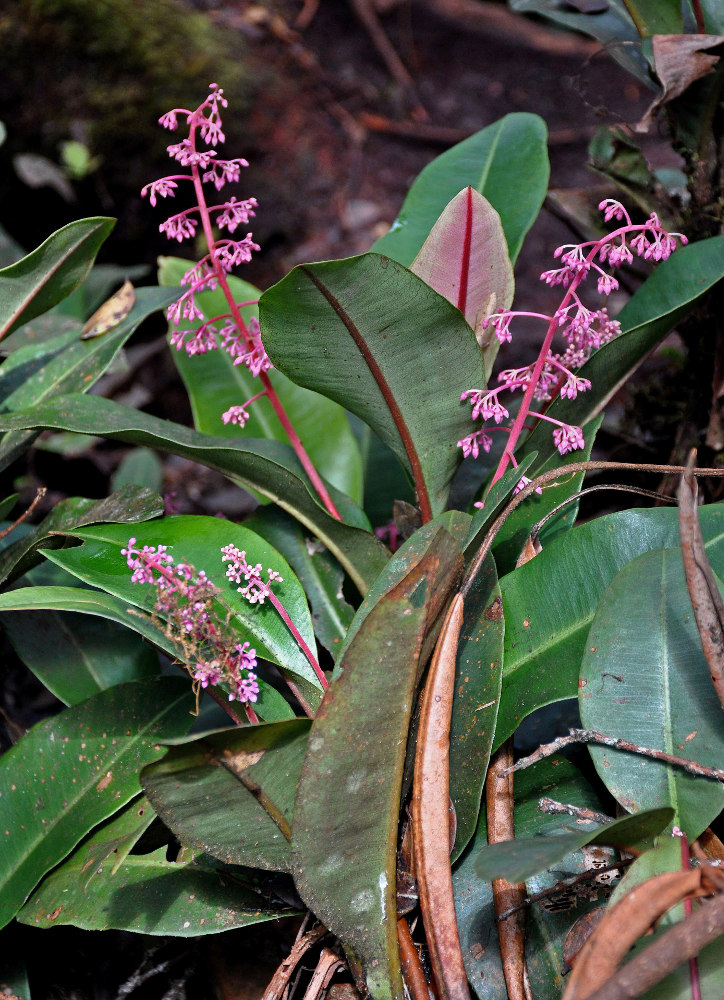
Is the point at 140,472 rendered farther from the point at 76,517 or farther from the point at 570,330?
→ the point at 570,330

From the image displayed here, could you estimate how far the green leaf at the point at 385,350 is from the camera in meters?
0.81

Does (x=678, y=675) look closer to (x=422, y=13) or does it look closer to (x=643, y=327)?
(x=643, y=327)

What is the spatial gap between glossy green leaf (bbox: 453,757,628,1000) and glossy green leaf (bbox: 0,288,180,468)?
0.87 m

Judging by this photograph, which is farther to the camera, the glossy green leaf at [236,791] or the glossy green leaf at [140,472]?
the glossy green leaf at [140,472]

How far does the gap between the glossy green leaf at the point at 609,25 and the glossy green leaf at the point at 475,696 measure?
999mm

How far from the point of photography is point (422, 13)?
357 centimetres

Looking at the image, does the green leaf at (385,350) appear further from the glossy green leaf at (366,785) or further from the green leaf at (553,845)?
the green leaf at (553,845)

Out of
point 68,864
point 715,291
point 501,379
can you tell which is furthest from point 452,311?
point 68,864

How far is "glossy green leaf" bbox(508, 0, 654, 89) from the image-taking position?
53.3 inches

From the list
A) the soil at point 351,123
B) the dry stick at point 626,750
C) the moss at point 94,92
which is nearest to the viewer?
the dry stick at point 626,750

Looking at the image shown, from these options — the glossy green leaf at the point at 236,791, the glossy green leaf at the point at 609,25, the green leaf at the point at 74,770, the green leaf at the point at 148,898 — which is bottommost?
the green leaf at the point at 148,898

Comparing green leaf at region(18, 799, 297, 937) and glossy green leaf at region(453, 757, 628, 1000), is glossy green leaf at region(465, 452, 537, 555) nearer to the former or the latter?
glossy green leaf at region(453, 757, 628, 1000)

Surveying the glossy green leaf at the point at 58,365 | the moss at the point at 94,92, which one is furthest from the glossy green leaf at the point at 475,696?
the moss at the point at 94,92

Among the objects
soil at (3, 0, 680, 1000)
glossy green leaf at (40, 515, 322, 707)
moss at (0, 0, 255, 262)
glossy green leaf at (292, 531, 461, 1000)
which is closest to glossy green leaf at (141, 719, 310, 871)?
glossy green leaf at (292, 531, 461, 1000)
